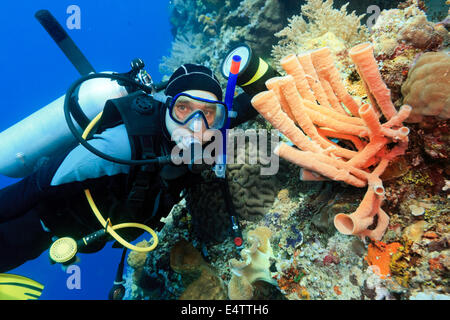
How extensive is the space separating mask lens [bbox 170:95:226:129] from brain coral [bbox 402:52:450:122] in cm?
187

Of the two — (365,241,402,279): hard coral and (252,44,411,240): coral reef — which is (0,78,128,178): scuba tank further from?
(365,241,402,279): hard coral

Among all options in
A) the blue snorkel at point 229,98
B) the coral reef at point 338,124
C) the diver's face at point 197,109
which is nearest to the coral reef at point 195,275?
the blue snorkel at point 229,98

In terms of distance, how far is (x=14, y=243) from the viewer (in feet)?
9.37

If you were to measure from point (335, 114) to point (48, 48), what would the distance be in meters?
86.4

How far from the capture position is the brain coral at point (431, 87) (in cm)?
151

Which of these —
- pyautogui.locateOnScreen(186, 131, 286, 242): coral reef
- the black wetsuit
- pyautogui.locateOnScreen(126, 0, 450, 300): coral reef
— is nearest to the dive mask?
the black wetsuit

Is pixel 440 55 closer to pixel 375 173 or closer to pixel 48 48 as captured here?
pixel 375 173

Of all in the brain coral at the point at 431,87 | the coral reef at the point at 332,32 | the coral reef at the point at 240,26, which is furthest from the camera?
the coral reef at the point at 240,26

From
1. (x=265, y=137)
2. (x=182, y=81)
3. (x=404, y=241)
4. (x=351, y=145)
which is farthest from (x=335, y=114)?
(x=182, y=81)

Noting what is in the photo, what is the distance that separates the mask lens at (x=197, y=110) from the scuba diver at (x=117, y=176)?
12mm

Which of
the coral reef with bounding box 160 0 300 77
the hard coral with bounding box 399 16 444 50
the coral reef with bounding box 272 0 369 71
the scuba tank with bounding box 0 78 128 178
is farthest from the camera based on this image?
the coral reef with bounding box 160 0 300 77

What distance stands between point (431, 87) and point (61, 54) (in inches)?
3505

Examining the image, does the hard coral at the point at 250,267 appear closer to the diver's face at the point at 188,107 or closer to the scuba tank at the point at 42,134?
the diver's face at the point at 188,107

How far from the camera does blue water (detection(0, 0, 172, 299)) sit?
106 ft
